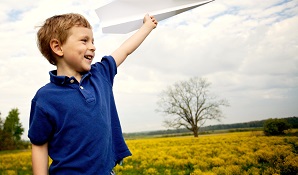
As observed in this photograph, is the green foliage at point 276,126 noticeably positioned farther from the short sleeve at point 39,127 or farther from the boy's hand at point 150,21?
the short sleeve at point 39,127

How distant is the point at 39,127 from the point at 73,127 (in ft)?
0.63

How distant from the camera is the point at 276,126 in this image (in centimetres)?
594

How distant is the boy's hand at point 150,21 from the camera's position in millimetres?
1626

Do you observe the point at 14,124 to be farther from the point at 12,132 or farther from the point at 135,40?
the point at 135,40

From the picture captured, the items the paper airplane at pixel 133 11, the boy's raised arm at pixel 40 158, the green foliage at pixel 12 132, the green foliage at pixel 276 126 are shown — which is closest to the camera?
the boy's raised arm at pixel 40 158

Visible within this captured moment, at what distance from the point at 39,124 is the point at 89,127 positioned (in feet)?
0.85

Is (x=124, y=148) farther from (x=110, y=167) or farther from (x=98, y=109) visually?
(x=98, y=109)

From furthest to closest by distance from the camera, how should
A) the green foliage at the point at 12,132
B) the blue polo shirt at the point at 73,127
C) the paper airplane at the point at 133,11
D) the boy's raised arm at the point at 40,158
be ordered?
the green foliage at the point at 12,132
the paper airplane at the point at 133,11
the boy's raised arm at the point at 40,158
the blue polo shirt at the point at 73,127

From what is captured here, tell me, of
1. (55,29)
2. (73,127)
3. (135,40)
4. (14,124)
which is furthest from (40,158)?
(14,124)

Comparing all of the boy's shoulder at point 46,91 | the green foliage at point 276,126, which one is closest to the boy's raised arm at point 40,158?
the boy's shoulder at point 46,91

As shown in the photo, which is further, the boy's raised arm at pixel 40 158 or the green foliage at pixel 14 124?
the green foliage at pixel 14 124

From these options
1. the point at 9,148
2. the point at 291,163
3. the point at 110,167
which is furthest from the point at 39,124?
the point at 9,148

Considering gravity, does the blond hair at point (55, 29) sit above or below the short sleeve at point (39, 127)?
above

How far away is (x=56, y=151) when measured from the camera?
4.12ft
